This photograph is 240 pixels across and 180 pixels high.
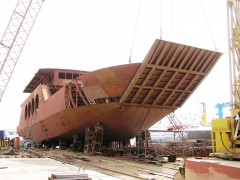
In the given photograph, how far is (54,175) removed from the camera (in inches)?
268

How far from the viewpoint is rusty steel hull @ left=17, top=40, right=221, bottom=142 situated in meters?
13.3

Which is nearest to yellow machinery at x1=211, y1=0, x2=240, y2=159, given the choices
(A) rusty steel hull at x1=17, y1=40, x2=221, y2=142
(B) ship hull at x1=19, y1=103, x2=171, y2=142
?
(A) rusty steel hull at x1=17, y1=40, x2=221, y2=142

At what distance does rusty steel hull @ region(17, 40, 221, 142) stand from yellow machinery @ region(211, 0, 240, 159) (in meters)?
4.35

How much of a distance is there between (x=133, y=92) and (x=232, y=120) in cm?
778

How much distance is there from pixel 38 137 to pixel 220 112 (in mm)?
42306

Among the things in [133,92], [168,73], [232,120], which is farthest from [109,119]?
[232,120]

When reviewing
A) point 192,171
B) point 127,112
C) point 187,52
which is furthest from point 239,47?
point 127,112

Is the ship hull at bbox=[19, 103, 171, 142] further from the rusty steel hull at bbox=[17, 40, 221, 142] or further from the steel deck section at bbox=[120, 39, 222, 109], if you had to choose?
the steel deck section at bbox=[120, 39, 222, 109]

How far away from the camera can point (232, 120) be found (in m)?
6.80

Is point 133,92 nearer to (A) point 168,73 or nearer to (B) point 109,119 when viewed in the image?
(A) point 168,73

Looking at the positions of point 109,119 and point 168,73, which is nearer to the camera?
point 168,73

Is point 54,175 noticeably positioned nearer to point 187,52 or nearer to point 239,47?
point 239,47

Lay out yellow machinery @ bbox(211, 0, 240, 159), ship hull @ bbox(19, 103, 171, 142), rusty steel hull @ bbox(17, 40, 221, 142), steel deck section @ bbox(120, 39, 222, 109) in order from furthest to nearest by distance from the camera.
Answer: ship hull @ bbox(19, 103, 171, 142) → rusty steel hull @ bbox(17, 40, 221, 142) → steel deck section @ bbox(120, 39, 222, 109) → yellow machinery @ bbox(211, 0, 240, 159)

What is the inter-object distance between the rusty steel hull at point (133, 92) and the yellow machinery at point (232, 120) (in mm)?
4347
